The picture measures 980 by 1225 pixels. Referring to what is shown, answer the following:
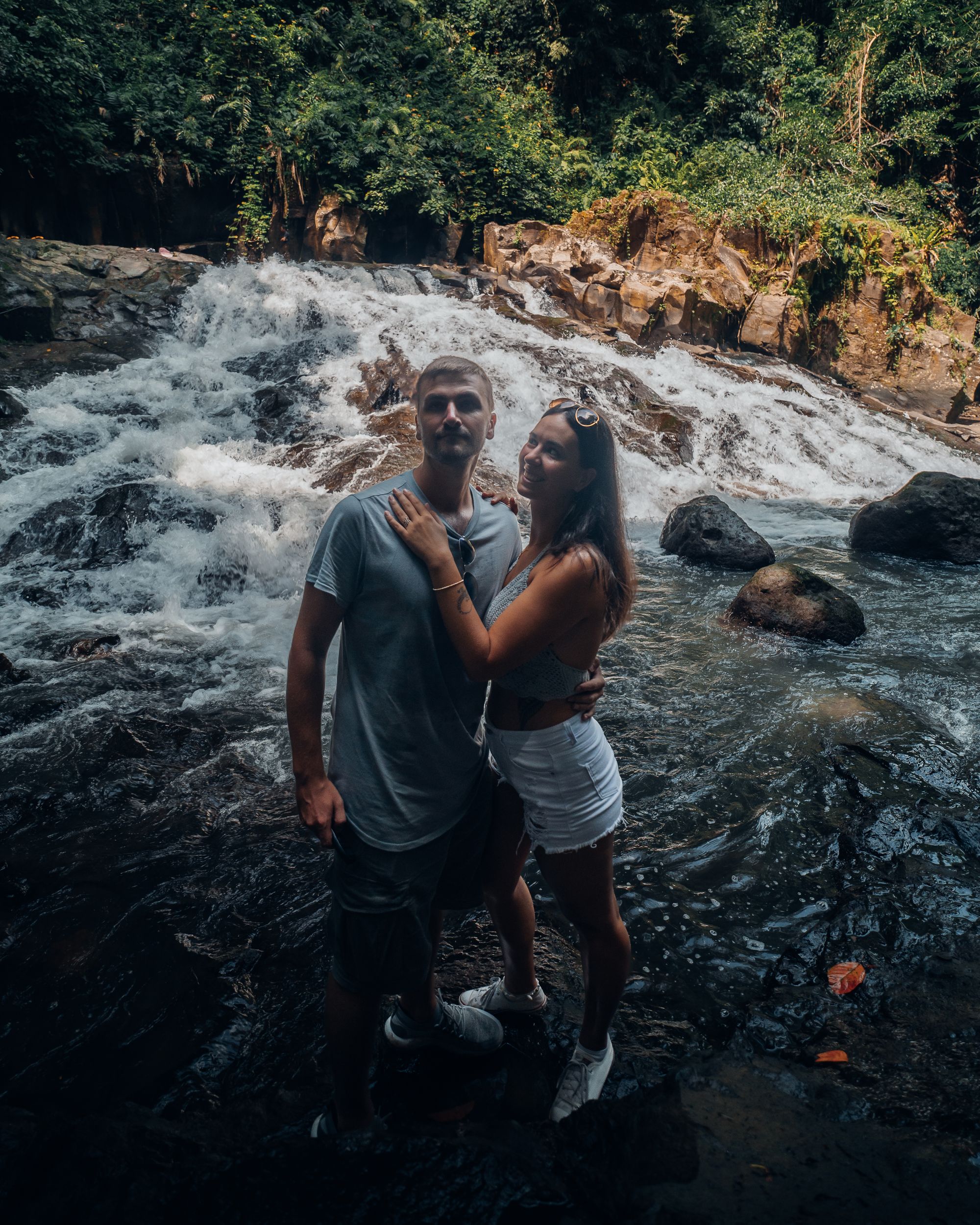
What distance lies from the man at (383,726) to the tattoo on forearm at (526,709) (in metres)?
0.13

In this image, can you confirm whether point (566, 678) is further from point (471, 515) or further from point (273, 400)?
point (273, 400)

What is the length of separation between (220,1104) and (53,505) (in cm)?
751

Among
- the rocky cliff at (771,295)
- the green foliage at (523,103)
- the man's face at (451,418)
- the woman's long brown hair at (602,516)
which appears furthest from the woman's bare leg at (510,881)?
the green foliage at (523,103)

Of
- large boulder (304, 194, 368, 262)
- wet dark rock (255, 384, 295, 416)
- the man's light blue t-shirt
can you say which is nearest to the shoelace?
the man's light blue t-shirt

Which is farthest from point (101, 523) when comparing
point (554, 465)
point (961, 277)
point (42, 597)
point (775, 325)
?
point (961, 277)

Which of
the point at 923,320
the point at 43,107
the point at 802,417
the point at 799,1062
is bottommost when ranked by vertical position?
the point at 799,1062

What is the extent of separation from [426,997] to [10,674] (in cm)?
452

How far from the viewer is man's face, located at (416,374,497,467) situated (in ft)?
6.15

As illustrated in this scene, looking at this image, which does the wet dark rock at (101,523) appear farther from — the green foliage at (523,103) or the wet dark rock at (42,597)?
the green foliage at (523,103)

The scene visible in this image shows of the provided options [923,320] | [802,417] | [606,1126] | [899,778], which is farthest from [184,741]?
[923,320]

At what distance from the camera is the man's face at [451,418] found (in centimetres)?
188

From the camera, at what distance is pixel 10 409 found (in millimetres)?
9414

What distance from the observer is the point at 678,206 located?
1872 centimetres

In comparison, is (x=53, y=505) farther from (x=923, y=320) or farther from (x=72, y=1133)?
(x=923, y=320)
